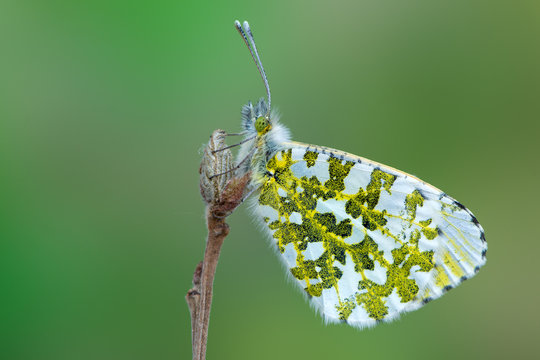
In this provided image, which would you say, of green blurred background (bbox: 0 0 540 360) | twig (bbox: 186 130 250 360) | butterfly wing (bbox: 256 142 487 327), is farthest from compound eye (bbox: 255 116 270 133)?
green blurred background (bbox: 0 0 540 360)

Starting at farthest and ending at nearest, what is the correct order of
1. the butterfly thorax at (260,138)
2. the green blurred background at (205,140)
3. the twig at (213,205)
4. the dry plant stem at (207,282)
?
the green blurred background at (205,140) → the butterfly thorax at (260,138) → the twig at (213,205) → the dry plant stem at (207,282)

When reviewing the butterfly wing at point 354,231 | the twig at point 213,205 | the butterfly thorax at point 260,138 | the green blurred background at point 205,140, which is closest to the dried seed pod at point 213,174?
the twig at point 213,205

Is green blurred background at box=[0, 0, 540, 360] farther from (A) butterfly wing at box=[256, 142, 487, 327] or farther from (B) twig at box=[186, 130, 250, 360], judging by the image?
(B) twig at box=[186, 130, 250, 360]

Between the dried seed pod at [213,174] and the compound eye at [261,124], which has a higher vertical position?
the compound eye at [261,124]

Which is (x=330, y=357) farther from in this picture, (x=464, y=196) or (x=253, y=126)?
(x=253, y=126)

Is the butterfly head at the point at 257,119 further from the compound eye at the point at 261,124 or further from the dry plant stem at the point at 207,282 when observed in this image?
the dry plant stem at the point at 207,282
